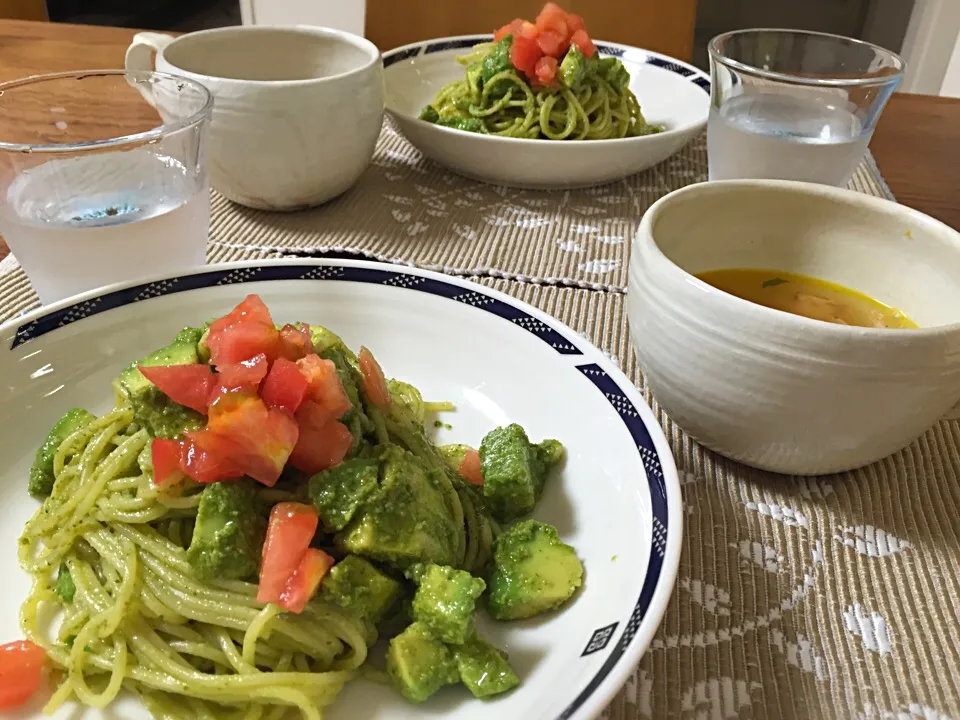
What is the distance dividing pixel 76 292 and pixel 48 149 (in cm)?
28

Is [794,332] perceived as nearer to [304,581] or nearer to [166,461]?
[304,581]

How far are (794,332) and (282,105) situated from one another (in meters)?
1.16

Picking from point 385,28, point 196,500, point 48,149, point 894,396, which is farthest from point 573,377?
point 385,28

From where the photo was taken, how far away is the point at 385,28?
122 inches

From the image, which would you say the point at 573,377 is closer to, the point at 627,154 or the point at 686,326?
the point at 686,326

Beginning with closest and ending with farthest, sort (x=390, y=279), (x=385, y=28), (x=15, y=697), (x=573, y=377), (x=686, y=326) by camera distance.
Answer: (x=15, y=697)
(x=686, y=326)
(x=573, y=377)
(x=390, y=279)
(x=385, y=28)

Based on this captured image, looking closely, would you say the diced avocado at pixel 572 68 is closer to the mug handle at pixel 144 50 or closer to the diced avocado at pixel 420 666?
the mug handle at pixel 144 50

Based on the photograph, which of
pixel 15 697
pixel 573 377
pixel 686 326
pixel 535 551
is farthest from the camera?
pixel 573 377

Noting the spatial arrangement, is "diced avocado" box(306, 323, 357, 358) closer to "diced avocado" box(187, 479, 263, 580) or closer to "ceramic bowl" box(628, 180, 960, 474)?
"diced avocado" box(187, 479, 263, 580)

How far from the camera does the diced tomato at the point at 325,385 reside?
2.97 feet

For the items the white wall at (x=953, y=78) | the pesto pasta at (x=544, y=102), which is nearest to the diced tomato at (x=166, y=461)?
the pesto pasta at (x=544, y=102)

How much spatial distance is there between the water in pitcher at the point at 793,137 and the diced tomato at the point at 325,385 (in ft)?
3.95

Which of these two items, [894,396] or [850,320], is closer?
[894,396]

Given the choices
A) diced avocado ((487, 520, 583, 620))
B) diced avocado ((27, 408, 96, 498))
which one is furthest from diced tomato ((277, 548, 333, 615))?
diced avocado ((27, 408, 96, 498))
